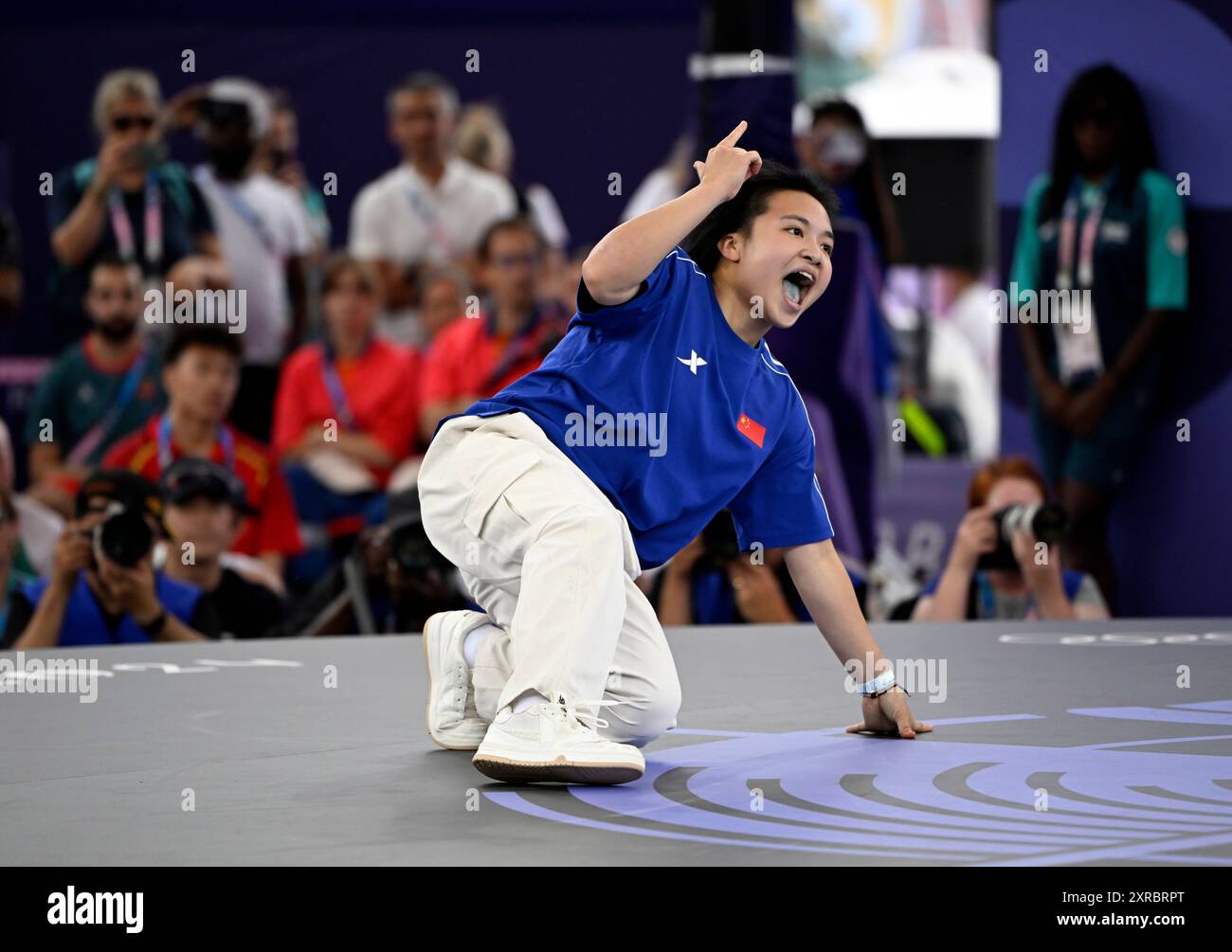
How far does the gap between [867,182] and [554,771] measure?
4.48 metres

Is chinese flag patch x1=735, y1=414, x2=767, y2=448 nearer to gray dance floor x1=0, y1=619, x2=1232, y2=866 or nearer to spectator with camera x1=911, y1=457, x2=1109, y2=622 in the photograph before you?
gray dance floor x1=0, y1=619, x2=1232, y2=866

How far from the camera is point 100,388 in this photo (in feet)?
19.3

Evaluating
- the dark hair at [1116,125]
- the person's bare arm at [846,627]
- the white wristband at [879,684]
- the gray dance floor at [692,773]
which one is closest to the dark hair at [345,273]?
the dark hair at [1116,125]

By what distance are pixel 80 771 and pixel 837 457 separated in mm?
3655

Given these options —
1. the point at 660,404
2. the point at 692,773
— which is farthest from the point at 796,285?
the point at 692,773

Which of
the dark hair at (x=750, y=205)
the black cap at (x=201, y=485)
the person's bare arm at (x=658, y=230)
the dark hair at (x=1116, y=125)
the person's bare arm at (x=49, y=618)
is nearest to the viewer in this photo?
the person's bare arm at (x=658, y=230)

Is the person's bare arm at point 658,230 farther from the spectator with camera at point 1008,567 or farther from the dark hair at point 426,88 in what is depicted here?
the dark hair at point 426,88

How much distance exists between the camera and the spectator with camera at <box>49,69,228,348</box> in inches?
240

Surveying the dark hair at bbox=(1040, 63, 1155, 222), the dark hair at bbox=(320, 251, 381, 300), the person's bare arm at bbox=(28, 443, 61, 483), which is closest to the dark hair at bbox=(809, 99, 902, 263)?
the dark hair at bbox=(1040, 63, 1155, 222)

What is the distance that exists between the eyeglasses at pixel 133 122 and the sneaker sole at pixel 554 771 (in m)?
4.56

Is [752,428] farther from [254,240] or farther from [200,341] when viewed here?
[254,240]

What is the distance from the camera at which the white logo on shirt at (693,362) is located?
2.58 metres

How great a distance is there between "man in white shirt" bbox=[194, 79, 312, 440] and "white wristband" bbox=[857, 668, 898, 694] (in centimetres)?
388
